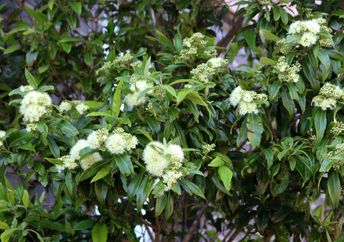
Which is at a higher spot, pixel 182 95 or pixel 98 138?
pixel 182 95

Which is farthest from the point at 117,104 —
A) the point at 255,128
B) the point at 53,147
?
the point at 255,128

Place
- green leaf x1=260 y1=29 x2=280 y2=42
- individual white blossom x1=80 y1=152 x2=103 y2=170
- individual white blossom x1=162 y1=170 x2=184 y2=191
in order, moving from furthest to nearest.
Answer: green leaf x1=260 y1=29 x2=280 y2=42
individual white blossom x1=80 y1=152 x2=103 y2=170
individual white blossom x1=162 y1=170 x2=184 y2=191

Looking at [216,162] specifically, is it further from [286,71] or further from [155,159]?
[286,71]

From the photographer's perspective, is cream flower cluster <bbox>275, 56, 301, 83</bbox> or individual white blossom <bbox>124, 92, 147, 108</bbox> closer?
individual white blossom <bbox>124, 92, 147, 108</bbox>

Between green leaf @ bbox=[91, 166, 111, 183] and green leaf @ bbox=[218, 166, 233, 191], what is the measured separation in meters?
0.44

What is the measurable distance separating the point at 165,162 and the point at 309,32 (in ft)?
2.67

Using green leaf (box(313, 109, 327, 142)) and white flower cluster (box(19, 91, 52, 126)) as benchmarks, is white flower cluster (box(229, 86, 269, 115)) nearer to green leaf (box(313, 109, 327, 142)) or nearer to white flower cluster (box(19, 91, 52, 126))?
green leaf (box(313, 109, 327, 142))

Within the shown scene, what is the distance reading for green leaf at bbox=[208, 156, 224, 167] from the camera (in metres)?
2.03

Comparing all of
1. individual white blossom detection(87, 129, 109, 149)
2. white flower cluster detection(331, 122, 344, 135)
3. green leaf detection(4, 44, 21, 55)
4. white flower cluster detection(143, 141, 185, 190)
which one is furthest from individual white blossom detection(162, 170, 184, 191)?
green leaf detection(4, 44, 21, 55)

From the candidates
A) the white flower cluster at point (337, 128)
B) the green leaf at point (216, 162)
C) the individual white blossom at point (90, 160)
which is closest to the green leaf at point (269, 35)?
the white flower cluster at point (337, 128)

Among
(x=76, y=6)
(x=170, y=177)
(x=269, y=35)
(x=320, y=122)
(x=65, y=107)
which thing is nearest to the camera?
Answer: (x=170, y=177)

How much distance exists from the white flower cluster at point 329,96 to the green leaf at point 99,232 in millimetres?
1019

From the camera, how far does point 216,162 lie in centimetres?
204

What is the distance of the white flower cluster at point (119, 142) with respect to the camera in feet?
5.95
